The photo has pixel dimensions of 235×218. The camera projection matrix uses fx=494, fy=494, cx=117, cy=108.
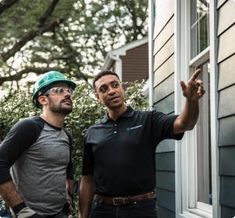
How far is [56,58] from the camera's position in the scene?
23078 mm

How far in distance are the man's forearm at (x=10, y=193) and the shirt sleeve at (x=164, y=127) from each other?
927 mm

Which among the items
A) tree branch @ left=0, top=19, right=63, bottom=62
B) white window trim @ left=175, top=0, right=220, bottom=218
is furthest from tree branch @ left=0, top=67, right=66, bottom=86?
white window trim @ left=175, top=0, right=220, bottom=218

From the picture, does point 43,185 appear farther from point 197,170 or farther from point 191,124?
point 197,170

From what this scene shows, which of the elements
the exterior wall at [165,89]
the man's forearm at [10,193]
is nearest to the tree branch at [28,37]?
the exterior wall at [165,89]

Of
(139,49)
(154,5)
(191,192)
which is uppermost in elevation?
(139,49)

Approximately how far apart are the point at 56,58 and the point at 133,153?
2039 centimetres

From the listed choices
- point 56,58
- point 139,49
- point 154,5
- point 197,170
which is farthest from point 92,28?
point 197,170

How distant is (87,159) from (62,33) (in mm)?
19889

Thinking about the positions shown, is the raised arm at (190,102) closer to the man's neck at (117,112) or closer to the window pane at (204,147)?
the man's neck at (117,112)

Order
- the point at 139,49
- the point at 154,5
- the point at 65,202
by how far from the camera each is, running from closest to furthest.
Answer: the point at 65,202, the point at 154,5, the point at 139,49

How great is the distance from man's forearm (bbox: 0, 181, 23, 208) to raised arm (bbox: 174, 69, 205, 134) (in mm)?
994

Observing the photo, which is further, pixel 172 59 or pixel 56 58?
pixel 56 58

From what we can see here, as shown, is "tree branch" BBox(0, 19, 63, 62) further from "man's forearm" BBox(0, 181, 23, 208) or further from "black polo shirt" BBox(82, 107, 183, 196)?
"man's forearm" BBox(0, 181, 23, 208)

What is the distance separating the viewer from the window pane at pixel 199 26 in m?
4.06
